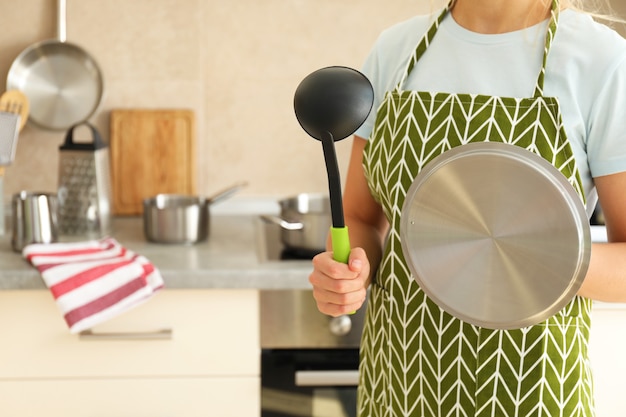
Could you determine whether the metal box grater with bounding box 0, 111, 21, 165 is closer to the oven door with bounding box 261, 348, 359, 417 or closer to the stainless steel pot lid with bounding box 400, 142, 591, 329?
the oven door with bounding box 261, 348, 359, 417

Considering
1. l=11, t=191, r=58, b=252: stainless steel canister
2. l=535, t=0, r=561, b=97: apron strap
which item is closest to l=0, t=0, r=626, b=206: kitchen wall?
l=11, t=191, r=58, b=252: stainless steel canister

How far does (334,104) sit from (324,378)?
0.92 metres

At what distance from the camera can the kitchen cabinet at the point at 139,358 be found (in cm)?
151

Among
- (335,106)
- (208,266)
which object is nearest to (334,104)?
(335,106)

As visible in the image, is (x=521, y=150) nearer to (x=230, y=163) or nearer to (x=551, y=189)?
A: (x=551, y=189)

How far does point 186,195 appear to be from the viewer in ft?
6.20

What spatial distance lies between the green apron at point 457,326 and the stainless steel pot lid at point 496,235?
0.12 meters

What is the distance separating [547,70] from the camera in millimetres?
905

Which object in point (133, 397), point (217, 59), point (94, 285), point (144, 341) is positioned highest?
point (217, 59)

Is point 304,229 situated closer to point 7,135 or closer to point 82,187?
point 82,187

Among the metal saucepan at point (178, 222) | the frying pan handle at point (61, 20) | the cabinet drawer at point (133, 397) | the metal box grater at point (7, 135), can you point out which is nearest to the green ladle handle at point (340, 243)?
the cabinet drawer at point (133, 397)

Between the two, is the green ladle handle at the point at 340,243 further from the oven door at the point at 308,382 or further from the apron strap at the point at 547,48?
the oven door at the point at 308,382

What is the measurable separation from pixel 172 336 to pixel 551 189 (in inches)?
37.0

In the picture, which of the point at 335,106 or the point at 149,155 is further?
the point at 149,155
